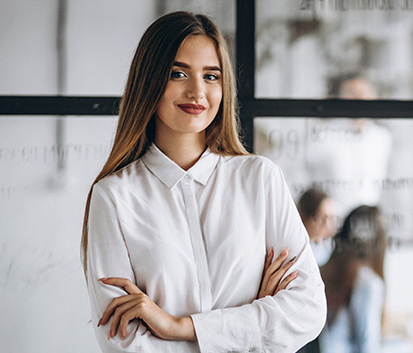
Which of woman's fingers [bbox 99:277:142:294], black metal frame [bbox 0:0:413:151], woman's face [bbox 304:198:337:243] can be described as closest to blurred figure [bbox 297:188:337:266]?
woman's face [bbox 304:198:337:243]

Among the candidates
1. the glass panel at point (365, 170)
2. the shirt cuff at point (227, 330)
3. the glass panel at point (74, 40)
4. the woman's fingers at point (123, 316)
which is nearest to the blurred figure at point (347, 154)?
the glass panel at point (365, 170)

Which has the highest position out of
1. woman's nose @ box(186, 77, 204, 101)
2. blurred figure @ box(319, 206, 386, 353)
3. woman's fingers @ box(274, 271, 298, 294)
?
woman's nose @ box(186, 77, 204, 101)

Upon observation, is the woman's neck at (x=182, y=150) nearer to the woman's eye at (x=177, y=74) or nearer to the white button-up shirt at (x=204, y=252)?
the white button-up shirt at (x=204, y=252)

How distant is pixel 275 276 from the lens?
49.8 inches

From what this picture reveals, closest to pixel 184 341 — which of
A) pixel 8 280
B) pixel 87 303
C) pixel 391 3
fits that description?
pixel 87 303

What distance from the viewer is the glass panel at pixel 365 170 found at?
209 cm

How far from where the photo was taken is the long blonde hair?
4.22ft

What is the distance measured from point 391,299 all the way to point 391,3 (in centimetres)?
123

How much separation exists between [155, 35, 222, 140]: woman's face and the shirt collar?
3.7 inches

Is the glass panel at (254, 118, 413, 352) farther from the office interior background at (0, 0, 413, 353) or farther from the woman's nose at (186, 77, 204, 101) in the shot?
the woman's nose at (186, 77, 204, 101)

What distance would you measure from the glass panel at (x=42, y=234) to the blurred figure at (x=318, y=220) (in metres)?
0.91

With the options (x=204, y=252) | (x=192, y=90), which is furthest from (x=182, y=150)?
(x=204, y=252)

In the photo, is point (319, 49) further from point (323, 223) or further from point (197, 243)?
point (197, 243)

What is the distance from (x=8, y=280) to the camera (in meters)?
2.03
